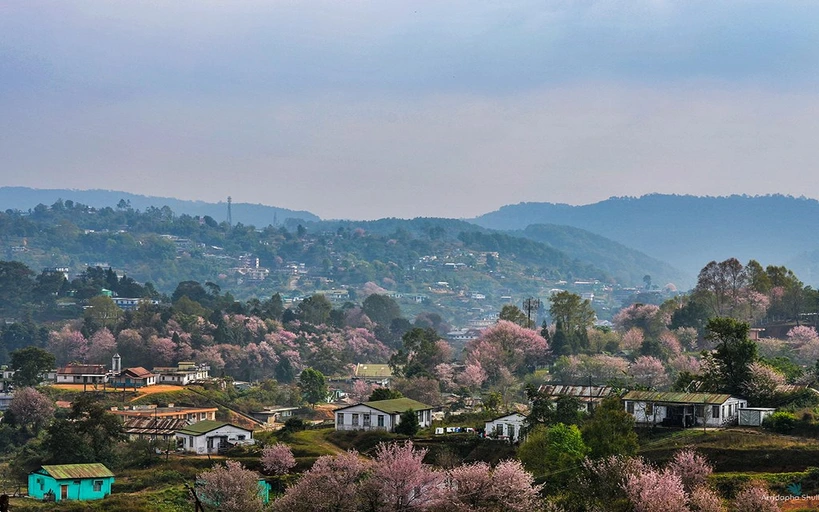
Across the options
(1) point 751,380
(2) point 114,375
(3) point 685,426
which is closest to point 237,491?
(3) point 685,426

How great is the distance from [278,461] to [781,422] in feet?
63.2

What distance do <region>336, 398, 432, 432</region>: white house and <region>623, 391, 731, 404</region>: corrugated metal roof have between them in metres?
10.5

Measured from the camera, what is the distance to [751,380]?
5341cm

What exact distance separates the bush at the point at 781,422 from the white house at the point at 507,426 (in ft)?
32.8

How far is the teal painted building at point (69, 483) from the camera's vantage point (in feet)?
158

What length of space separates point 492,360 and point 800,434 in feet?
139

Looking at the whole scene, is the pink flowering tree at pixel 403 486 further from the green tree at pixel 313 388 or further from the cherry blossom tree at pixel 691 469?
the green tree at pixel 313 388

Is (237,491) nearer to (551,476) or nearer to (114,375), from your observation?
(551,476)

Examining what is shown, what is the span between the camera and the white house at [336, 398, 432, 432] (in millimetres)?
57469

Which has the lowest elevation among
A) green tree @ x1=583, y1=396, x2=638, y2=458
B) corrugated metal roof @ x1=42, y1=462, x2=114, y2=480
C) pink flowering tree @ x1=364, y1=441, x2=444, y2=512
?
corrugated metal roof @ x1=42, y1=462, x2=114, y2=480

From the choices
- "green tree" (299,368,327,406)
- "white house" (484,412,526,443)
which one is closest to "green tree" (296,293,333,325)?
"green tree" (299,368,327,406)

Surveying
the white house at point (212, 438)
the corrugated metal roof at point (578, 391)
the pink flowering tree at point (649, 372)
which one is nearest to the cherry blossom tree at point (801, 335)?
the pink flowering tree at point (649, 372)

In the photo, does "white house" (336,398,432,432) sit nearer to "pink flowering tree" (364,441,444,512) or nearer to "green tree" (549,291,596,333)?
"pink flowering tree" (364,441,444,512)

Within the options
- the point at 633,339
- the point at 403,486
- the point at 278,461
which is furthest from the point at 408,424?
the point at 633,339
